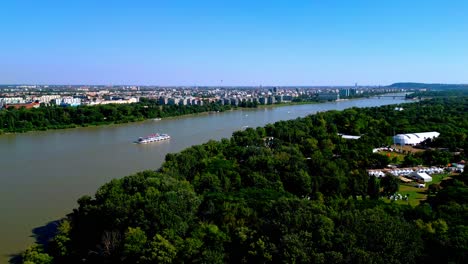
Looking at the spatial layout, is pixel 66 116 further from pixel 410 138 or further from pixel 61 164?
pixel 410 138

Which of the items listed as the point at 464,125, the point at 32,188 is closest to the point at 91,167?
the point at 32,188

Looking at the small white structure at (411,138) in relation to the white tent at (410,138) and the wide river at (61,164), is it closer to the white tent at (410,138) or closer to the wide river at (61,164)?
the white tent at (410,138)

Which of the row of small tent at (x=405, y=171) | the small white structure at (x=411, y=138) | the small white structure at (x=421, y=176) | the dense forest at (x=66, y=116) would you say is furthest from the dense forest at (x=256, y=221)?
the dense forest at (x=66, y=116)

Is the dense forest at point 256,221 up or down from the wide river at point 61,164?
up

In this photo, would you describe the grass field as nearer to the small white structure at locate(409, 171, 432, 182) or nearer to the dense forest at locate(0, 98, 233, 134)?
the small white structure at locate(409, 171, 432, 182)

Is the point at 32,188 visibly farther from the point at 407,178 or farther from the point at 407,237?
the point at 407,178

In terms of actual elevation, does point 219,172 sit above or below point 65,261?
above
